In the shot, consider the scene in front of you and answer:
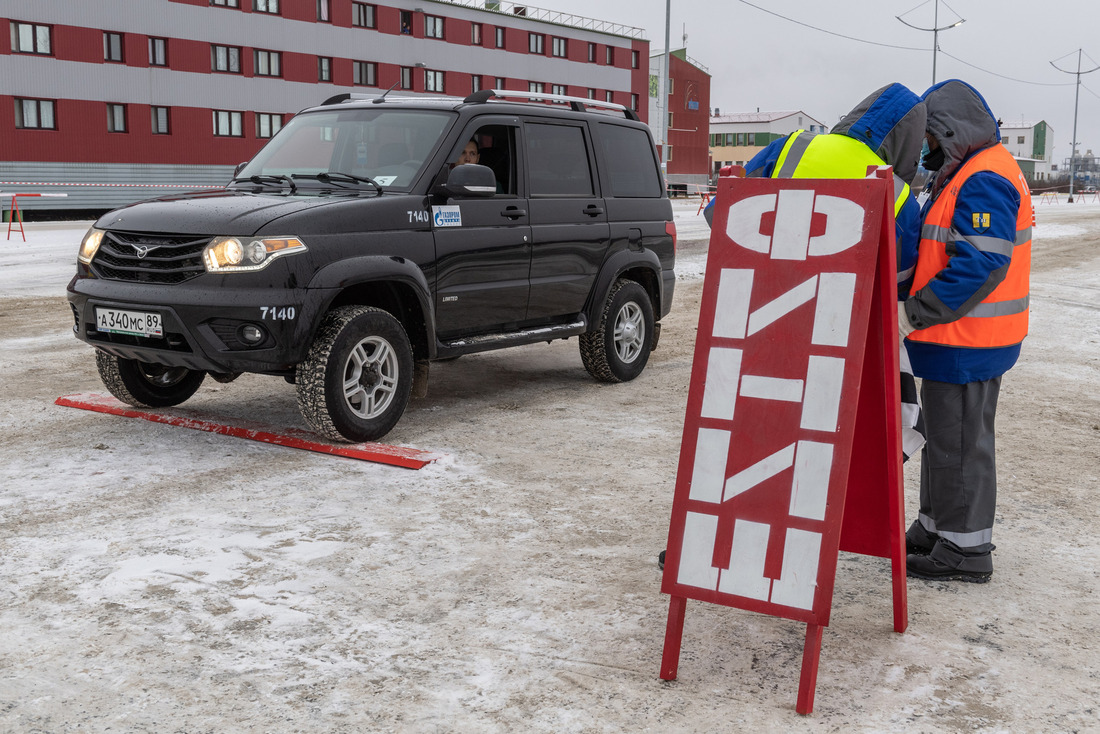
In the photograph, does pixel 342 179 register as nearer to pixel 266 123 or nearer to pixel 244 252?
pixel 244 252

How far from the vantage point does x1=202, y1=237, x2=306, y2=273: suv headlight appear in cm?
528

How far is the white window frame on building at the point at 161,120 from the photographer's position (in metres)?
37.6

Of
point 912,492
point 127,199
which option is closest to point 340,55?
point 127,199

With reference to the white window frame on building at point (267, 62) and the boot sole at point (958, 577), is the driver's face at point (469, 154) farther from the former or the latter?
the white window frame on building at point (267, 62)

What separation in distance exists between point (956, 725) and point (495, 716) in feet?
4.25

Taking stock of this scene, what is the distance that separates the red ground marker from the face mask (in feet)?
9.41

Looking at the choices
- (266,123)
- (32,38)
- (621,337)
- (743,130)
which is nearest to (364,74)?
(266,123)

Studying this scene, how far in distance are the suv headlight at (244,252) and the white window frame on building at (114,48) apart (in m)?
35.4

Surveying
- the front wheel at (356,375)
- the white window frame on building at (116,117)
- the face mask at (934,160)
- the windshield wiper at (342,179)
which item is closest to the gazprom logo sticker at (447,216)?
the windshield wiper at (342,179)

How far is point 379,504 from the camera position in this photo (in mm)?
4801

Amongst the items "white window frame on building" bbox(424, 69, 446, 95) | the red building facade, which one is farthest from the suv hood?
"white window frame on building" bbox(424, 69, 446, 95)

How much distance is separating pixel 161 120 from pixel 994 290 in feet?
127

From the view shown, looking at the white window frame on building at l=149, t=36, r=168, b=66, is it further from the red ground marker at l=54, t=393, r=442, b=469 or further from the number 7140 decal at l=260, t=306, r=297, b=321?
the number 7140 decal at l=260, t=306, r=297, b=321

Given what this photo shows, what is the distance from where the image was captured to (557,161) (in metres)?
7.19
